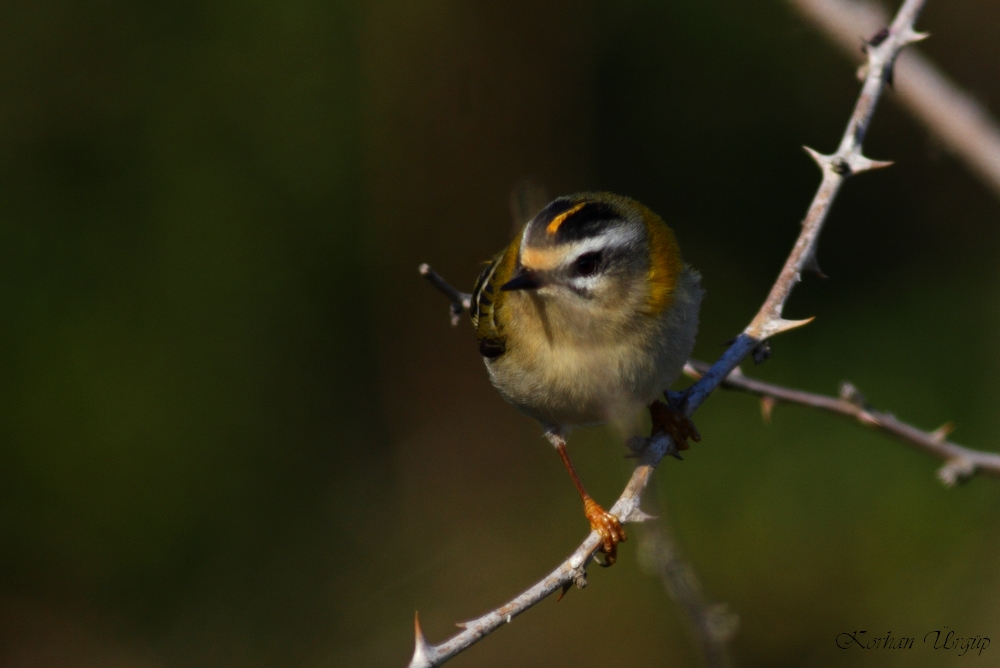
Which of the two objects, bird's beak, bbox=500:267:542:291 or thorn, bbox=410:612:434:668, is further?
bird's beak, bbox=500:267:542:291

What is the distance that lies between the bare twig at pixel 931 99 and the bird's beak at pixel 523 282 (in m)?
1.51

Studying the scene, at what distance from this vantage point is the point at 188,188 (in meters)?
5.91

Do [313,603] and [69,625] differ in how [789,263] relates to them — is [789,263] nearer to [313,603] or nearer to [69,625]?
[313,603]

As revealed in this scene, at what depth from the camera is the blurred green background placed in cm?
561

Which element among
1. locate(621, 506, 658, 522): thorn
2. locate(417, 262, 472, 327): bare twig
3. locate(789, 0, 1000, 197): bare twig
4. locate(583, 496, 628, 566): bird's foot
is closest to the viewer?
locate(621, 506, 658, 522): thorn

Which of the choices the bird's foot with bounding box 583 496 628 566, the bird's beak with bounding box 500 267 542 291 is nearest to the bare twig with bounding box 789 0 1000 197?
the bird's beak with bounding box 500 267 542 291

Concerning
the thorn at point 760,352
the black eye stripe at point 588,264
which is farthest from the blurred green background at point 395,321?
the black eye stripe at point 588,264

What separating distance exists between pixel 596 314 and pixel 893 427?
1.02 m

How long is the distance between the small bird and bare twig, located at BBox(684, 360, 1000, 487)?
1.00ft

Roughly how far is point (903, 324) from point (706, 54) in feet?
7.73

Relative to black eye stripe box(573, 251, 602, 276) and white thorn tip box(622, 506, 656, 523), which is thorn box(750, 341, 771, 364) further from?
white thorn tip box(622, 506, 656, 523)

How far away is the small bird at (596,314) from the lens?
298 centimetres

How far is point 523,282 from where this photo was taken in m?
2.87

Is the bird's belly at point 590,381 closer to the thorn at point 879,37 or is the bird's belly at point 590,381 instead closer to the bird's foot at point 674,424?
the bird's foot at point 674,424
